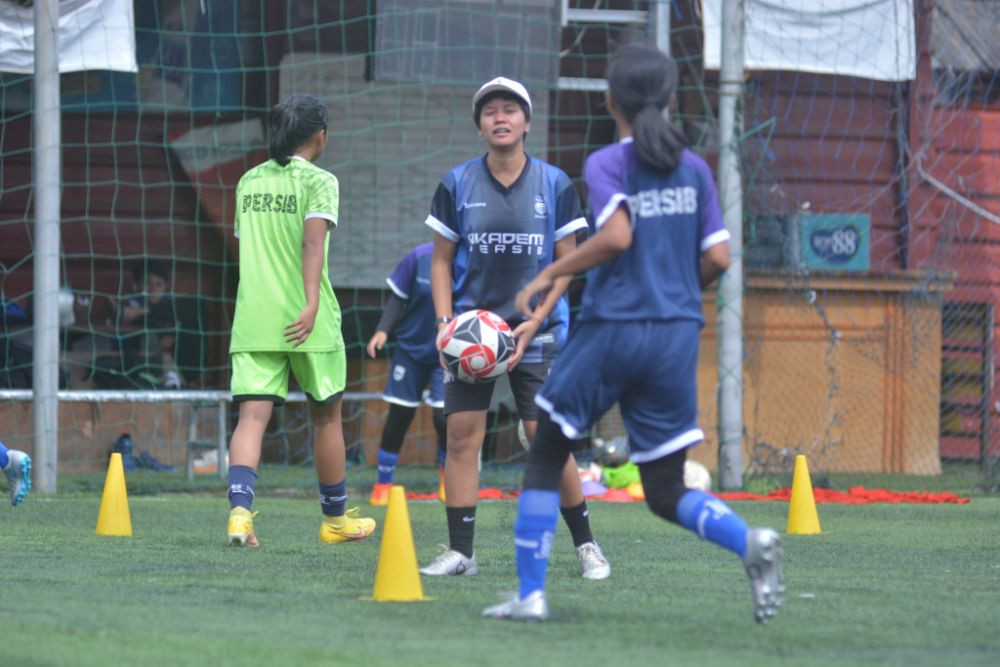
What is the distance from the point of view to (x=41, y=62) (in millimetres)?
9617

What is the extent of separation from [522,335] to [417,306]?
4155 mm

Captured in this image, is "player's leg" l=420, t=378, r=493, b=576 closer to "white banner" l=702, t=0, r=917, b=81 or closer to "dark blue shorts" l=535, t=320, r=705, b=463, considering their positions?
"dark blue shorts" l=535, t=320, r=705, b=463

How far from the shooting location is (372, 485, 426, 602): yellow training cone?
4480mm

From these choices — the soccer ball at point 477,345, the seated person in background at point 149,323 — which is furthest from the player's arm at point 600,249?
the seated person in background at point 149,323

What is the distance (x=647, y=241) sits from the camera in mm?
4156

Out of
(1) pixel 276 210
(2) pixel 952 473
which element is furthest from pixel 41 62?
(2) pixel 952 473

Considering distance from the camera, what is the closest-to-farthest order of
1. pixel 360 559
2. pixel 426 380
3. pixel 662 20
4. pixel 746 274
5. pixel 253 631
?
pixel 253 631 < pixel 360 559 < pixel 426 380 < pixel 662 20 < pixel 746 274

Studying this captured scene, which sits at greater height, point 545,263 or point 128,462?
point 545,263

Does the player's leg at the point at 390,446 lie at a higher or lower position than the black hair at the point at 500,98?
lower

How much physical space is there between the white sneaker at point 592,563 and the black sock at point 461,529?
1.24 ft

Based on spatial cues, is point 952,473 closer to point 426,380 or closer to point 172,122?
point 426,380

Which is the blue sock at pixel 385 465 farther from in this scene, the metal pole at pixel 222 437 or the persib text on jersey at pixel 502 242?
the persib text on jersey at pixel 502 242

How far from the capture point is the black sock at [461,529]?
5.28 m

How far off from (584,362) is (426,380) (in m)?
5.20
